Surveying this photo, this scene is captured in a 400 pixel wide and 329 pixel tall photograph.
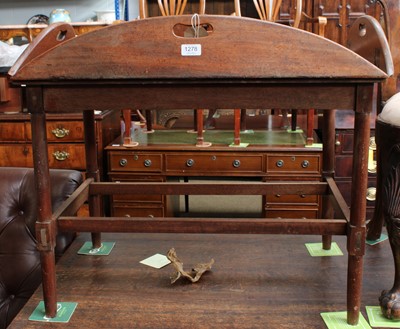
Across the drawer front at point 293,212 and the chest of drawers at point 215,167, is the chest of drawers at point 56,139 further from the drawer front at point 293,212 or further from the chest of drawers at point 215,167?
the drawer front at point 293,212

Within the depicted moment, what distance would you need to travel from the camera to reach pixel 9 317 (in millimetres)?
1376

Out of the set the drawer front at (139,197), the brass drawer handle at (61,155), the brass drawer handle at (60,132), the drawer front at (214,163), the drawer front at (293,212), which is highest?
the brass drawer handle at (60,132)

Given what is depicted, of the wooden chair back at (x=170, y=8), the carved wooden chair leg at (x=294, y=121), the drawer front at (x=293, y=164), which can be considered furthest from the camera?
the carved wooden chair leg at (x=294, y=121)

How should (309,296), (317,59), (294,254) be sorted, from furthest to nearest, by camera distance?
(294,254) → (309,296) → (317,59)

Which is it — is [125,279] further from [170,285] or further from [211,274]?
[211,274]

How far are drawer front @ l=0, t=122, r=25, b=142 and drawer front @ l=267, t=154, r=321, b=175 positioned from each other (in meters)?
1.44

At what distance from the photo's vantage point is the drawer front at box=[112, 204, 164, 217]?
2.93 metres

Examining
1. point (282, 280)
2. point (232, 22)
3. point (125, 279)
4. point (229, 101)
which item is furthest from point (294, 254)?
point (232, 22)

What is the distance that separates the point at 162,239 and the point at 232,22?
0.83 metres

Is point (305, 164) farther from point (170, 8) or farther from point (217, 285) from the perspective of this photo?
point (217, 285)

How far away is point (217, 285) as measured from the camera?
4.20ft

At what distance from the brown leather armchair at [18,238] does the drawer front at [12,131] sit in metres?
1.48

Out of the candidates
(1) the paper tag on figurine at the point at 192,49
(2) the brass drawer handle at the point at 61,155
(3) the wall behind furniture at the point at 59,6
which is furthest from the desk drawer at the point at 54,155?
(1) the paper tag on figurine at the point at 192,49

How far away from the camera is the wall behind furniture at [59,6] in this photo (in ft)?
13.9
